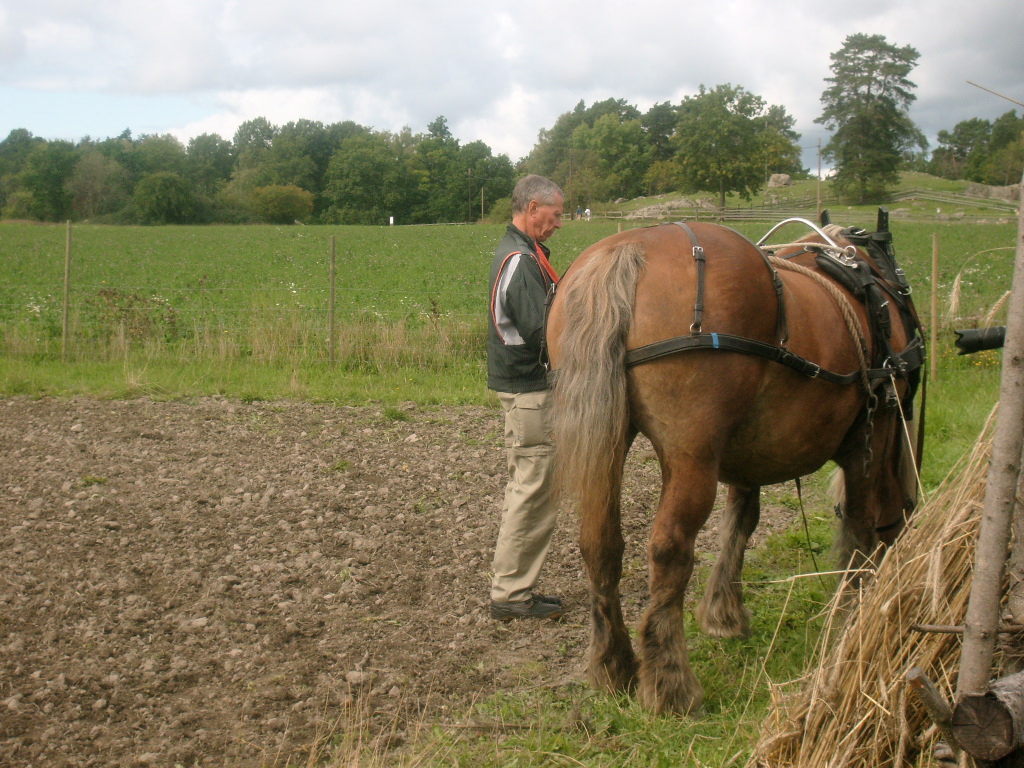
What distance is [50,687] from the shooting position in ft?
10.3

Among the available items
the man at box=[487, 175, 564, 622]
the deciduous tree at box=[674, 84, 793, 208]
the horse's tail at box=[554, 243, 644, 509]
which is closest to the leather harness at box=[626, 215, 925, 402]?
the horse's tail at box=[554, 243, 644, 509]

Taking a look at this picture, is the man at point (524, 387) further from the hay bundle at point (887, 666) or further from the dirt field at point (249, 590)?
the hay bundle at point (887, 666)

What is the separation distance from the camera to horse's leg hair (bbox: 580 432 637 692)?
289cm

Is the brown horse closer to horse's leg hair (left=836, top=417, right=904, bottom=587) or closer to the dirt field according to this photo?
horse's leg hair (left=836, top=417, right=904, bottom=587)

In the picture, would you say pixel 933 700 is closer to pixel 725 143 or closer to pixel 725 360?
pixel 725 360

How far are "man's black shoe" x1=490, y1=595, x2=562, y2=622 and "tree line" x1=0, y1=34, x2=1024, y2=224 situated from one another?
137 ft

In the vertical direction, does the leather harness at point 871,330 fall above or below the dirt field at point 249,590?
above

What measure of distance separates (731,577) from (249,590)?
2.45 metres

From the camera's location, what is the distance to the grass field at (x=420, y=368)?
2.81 metres

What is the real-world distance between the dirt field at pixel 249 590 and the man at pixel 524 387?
0.68ft

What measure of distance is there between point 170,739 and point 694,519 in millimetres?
2057

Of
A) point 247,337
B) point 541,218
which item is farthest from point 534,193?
point 247,337

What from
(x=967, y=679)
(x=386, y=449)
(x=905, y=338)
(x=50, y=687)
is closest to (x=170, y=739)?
(x=50, y=687)

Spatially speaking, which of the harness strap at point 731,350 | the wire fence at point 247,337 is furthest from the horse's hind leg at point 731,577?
the wire fence at point 247,337
